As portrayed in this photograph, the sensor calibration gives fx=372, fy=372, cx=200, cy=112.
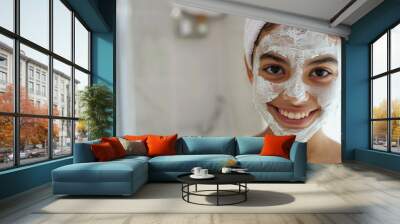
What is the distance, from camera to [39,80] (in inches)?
227

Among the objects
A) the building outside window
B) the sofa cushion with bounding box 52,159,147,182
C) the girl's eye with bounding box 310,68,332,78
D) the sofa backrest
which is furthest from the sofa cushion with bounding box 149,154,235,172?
the girl's eye with bounding box 310,68,332,78

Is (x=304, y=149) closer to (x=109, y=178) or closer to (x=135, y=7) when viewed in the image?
(x=109, y=178)

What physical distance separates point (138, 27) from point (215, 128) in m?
2.91

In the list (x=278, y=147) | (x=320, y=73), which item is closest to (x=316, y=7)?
(x=320, y=73)

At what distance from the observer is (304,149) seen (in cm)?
598

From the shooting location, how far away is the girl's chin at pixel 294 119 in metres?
8.70

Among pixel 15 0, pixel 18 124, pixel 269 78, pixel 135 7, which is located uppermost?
pixel 135 7

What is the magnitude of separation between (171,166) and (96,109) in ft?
8.63

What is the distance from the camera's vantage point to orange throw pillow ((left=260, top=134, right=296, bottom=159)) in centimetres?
627

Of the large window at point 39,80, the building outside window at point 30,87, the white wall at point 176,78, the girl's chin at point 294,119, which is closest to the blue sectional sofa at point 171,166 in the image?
the large window at point 39,80

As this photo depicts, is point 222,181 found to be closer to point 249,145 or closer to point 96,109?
point 249,145

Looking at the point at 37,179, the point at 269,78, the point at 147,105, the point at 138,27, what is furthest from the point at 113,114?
the point at 269,78

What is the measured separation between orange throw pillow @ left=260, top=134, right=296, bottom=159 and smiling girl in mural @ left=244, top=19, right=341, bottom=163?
7.43ft

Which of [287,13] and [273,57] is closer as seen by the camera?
[287,13]
